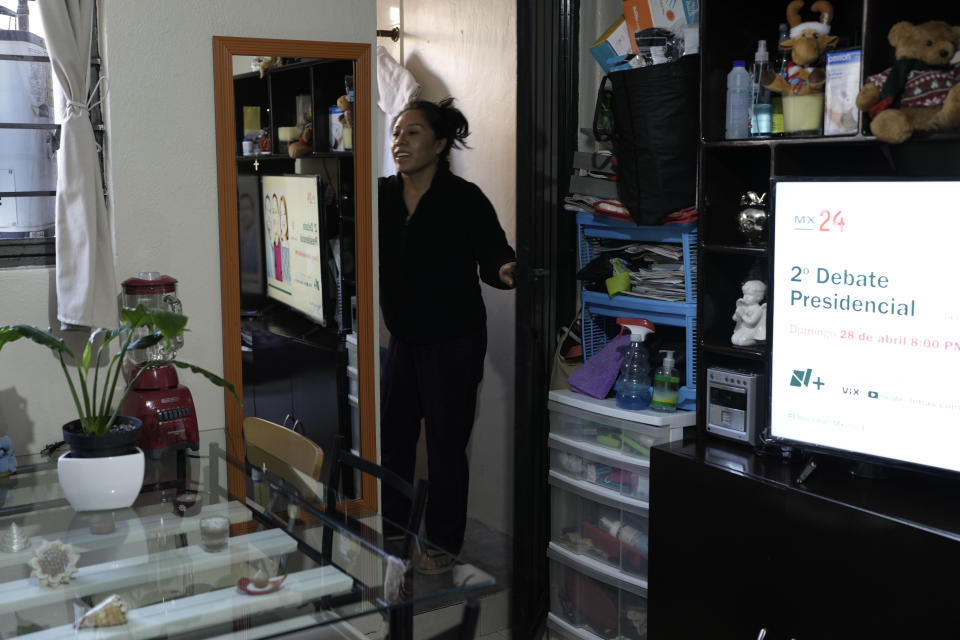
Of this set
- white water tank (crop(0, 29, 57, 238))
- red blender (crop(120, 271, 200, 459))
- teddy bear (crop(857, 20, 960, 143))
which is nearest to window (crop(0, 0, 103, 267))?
white water tank (crop(0, 29, 57, 238))

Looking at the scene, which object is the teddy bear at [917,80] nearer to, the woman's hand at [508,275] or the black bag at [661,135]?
the black bag at [661,135]

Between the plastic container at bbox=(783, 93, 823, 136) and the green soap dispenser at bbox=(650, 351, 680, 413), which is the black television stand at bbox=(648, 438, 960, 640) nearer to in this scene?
the green soap dispenser at bbox=(650, 351, 680, 413)

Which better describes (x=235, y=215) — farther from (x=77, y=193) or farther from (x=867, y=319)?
(x=867, y=319)

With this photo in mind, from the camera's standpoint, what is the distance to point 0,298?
8.51ft

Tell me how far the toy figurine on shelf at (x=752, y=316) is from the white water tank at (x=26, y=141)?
1.91 m

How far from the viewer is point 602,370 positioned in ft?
9.74

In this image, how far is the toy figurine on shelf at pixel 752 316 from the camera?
2592mm

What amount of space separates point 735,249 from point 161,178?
5.26 feet

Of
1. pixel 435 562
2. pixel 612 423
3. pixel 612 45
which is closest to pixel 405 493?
pixel 435 562

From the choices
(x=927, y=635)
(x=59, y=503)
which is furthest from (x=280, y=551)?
(x=927, y=635)

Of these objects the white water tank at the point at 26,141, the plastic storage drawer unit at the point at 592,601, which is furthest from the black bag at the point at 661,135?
the white water tank at the point at 26,141

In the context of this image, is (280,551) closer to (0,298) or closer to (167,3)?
(0,298)

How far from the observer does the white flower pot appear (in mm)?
2109

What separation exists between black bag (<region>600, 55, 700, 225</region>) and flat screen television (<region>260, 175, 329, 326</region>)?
974 mm
